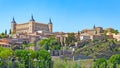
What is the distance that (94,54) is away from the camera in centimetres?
8312

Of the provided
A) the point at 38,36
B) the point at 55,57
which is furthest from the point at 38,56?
the point at 38,36

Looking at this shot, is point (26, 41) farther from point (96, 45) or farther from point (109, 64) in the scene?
point (109, 64)

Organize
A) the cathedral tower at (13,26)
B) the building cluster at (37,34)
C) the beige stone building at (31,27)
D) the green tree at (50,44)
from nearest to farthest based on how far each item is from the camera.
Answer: the green tree at (50,44), the building cluster at (37,34), the beige stone building at (31,27), the cathedral tower at (13,26)

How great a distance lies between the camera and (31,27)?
121 metres

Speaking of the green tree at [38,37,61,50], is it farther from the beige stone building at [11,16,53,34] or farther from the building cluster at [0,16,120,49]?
the beige stone building at [11,16,53,34]

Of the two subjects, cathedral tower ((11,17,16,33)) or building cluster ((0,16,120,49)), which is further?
cathedral tower ((11,17,16,33))

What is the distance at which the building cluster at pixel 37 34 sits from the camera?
3869 inches

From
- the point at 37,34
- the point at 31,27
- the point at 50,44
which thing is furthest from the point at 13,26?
the point at 50,44

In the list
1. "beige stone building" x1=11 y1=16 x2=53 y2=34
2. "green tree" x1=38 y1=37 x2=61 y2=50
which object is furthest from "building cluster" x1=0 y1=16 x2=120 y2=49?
"green tree" x1=38 y1=37 x2=61 y2=50

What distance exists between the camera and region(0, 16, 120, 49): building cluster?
98269 mm

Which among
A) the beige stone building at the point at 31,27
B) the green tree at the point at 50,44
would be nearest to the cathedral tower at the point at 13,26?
the beige stone building at the point at 31,27

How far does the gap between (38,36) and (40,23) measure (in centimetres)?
1801

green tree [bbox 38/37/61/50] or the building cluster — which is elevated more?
the building cluster

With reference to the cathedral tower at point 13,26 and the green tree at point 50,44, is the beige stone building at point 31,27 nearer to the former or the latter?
the cathedral tower at point 13,26
